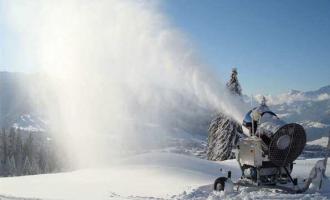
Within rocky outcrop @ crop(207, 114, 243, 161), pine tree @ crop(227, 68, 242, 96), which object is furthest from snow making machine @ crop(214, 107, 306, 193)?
rocky outcrop @ crop(207, 114, 243, 161)

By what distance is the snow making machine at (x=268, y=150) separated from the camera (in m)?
14.9

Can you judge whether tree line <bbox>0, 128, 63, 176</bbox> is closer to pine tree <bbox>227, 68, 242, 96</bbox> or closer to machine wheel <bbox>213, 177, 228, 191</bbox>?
pine tree <bbox>227, 68, 242, 96</bbox>

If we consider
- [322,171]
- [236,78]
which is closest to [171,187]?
[322,171]

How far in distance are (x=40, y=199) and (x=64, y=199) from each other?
98 centimetres

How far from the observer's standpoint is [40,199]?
16.6 metres

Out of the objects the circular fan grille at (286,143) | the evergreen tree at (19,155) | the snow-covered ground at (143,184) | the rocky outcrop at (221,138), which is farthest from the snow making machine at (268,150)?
the evergreen tree at (19,155)

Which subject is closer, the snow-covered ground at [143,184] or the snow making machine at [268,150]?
the snow making machine at [268,150]

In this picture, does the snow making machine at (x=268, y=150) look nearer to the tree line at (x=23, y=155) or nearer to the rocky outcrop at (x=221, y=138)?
the rocky outcrop at (x=221, y=138)

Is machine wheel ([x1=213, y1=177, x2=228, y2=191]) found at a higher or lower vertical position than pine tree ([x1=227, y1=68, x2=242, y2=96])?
lower

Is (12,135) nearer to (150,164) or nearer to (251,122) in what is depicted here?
(150,164)

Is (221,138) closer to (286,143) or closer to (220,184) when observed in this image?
(220,184)

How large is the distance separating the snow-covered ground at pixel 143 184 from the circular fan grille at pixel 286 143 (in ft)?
3.62

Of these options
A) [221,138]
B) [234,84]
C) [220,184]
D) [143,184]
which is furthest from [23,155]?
[220,184]

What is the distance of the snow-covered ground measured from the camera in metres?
15.5
